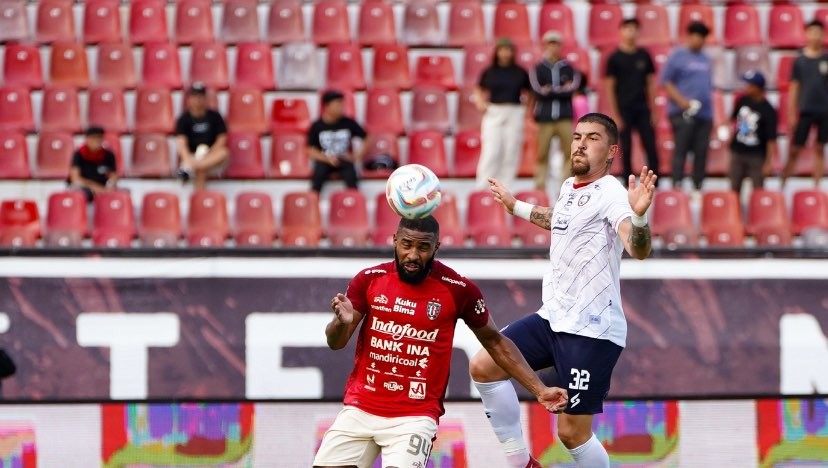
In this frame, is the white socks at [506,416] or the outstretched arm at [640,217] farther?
the white socks at [506,416]

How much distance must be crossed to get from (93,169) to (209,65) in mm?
2277

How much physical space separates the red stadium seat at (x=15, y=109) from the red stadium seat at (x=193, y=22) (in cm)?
195

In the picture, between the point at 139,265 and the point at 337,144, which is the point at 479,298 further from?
the point at 337,144

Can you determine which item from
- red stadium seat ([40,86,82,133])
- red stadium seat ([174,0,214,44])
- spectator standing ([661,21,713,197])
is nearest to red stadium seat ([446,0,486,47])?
spectator standing ([661,21,713,197])

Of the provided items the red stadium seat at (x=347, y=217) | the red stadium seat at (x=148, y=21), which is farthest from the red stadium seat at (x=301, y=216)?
the red stadium seat at (x=148, y=21)

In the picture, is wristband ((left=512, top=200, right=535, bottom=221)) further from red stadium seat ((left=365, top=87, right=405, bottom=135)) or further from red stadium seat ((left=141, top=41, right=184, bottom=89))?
red stadium seat ((left=141, top=41, right=184, bottom=89))

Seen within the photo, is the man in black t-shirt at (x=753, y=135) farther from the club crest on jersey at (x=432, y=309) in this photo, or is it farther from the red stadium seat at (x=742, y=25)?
the club crest on jersey at (x=432, y=309)

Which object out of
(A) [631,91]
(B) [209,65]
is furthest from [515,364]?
(B) [209,65]

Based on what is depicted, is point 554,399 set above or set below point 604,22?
below

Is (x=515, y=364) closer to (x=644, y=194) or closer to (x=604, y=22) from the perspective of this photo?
(x=644, y=194)

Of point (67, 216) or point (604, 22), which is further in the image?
point (604, 22)

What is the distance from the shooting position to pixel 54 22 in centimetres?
1634

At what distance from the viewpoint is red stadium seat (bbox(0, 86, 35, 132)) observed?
50.6 ft

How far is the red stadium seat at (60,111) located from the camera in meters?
15.4
